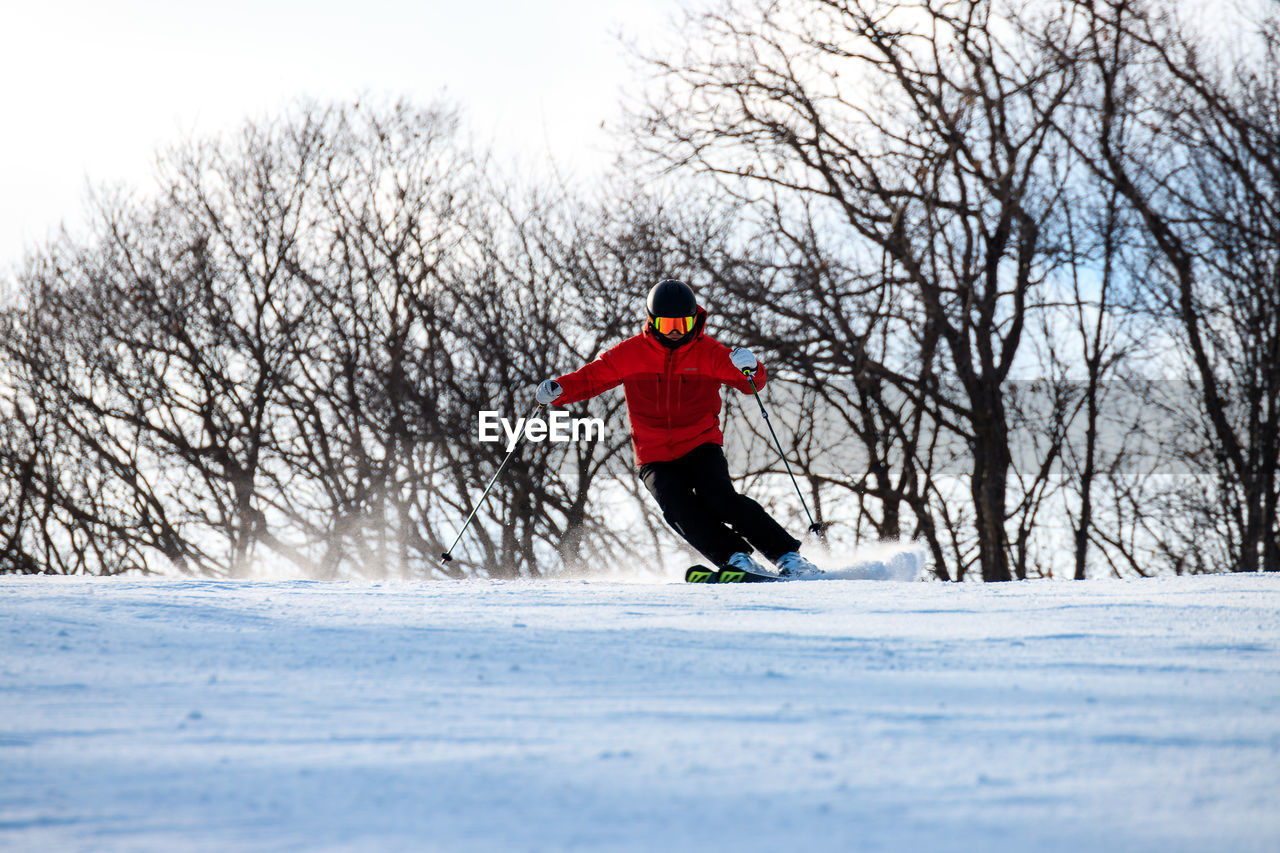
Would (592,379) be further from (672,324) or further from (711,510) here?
(711,510)

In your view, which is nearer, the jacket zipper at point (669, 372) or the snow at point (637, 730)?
the snow at point (637, 730)

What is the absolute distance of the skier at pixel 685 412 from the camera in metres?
4.00

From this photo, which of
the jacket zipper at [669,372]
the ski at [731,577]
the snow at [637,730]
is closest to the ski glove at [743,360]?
the jacket zipper at [669,372]

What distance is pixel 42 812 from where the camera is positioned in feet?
3.45

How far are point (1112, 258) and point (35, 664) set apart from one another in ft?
37.4

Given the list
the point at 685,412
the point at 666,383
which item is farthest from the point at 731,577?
the point at 666,383

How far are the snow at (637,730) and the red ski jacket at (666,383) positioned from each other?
1877 mm

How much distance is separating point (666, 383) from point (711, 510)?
23.2 inches

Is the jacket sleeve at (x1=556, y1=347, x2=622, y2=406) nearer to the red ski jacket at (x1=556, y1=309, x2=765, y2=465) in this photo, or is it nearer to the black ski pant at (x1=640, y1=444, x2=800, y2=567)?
the red ski jacket at (x1=556, y1=309, x2=765, y2=465)

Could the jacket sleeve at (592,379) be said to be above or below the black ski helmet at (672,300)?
below

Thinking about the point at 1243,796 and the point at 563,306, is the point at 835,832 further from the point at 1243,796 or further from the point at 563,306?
the point at 563,306

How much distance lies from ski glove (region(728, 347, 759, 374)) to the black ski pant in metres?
0.37

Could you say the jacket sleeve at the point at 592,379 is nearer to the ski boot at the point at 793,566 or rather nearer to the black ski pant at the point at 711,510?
the black ski pant at the point at 711,510

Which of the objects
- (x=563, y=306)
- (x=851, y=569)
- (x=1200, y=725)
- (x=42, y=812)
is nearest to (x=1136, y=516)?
(x=563, y=306)
